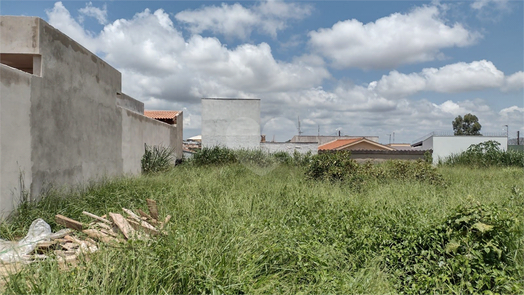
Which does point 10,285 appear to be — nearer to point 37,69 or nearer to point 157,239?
point 157,239

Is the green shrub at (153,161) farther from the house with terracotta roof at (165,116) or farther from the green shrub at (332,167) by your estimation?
the green shrub at (332,167)

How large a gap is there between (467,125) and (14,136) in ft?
150

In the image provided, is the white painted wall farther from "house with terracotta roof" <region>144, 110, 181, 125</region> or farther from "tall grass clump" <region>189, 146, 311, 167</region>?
"house with terracotta roof" <region>144, 110, 181, 125</region>

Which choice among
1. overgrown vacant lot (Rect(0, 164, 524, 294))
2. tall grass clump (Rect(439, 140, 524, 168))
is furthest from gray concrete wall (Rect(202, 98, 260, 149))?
overgrown vacant lot (Rect(0, 164, 524, 294))

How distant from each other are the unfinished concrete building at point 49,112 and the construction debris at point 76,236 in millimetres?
1124

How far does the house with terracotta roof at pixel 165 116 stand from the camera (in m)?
16.9

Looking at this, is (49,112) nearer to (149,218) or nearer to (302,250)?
(149,218)

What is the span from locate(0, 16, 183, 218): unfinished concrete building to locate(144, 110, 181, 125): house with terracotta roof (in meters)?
8.43

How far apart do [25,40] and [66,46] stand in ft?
2.77

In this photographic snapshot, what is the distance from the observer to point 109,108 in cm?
831

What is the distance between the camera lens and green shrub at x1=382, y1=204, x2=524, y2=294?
3.29 metres

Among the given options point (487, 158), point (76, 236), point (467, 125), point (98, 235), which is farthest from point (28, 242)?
point (467, 125)

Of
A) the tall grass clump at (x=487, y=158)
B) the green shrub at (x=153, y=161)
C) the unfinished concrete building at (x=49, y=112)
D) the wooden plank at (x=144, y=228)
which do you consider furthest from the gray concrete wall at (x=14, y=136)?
the tall grass clump at (x=487, y=158)

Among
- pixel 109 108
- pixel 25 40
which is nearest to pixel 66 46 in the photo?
pixel 25 40
